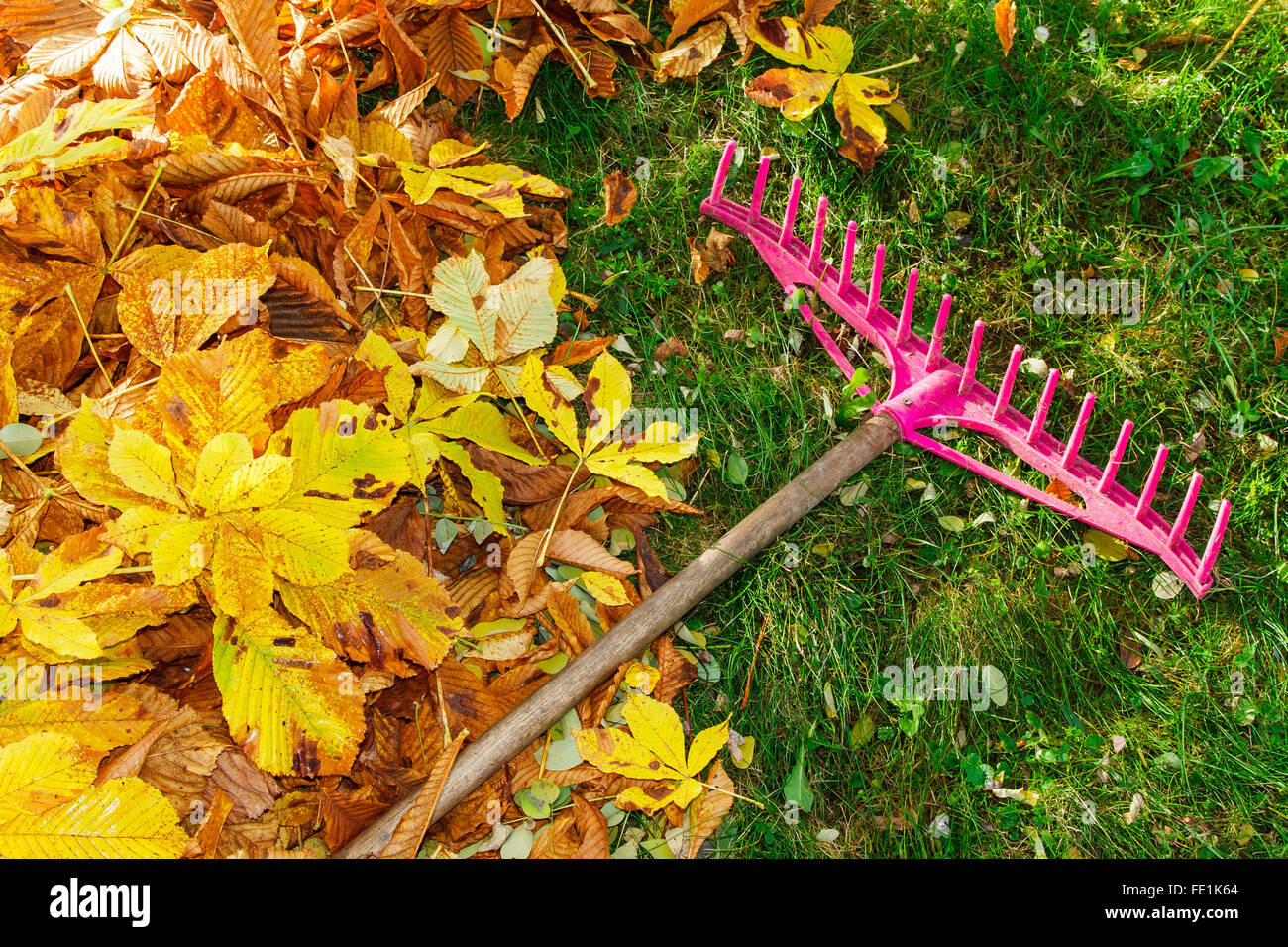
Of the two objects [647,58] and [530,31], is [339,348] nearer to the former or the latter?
[530,31]

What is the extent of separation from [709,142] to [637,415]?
89cm

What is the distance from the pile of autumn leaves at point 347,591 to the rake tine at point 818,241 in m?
0.70

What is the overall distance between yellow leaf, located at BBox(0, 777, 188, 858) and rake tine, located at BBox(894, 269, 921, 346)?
1904 mm

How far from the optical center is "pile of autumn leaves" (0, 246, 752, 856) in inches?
58.0

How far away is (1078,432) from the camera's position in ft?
7.08

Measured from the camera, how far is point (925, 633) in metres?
2.24

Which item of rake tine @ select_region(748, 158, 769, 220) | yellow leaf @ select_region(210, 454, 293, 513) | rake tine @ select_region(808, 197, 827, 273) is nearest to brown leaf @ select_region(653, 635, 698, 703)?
yellow leaf @ select_region(210, 454, 293, 513)

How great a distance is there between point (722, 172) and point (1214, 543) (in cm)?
152

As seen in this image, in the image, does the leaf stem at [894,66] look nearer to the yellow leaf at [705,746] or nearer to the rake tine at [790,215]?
the rake tine at [790,215]

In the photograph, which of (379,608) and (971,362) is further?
(971,362)

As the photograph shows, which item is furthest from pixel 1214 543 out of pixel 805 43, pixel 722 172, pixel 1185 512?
pixel 805 43

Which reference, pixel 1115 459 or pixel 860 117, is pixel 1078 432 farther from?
pixel 860 117

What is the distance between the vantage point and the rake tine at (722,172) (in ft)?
7.89

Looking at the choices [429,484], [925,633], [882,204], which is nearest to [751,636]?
[925,633]
